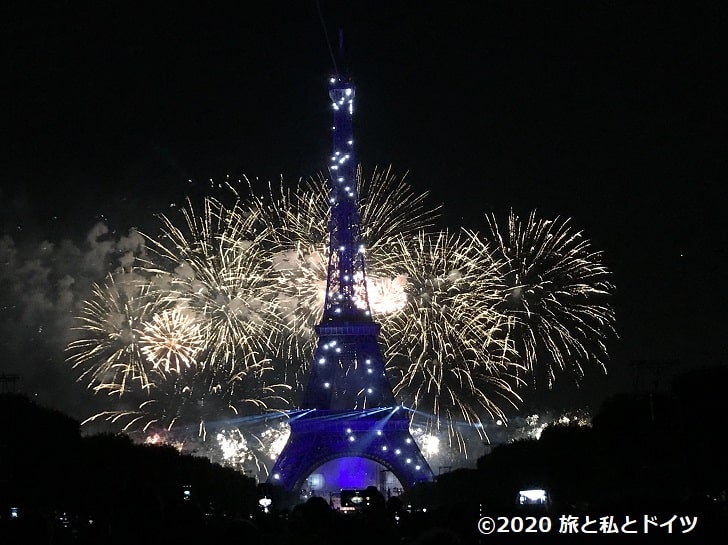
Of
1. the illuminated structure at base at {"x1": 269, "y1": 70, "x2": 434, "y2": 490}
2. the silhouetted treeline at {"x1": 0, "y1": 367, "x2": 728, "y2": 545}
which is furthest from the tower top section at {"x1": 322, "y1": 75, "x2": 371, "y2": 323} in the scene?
the silhouetted treeline at {"x1": 0, "y1": 367, "x2": 728, "y2": 545}

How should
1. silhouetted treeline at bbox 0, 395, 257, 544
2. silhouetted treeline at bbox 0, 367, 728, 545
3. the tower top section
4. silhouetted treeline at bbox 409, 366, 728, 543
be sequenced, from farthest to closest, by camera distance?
the tower top section, silhouetted treeline at bbox 409, 366, 728, 543, silhouetted treeline at bbox 0, 367, 728, 545, silhouetted treeline at bbox 0, 395, 257, 544

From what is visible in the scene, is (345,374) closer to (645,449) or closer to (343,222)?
(343,222)

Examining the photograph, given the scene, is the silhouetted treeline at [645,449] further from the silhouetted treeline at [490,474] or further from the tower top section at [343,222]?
the tower top section at [343,222]

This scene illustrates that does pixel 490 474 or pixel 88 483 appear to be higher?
pixel 490 474

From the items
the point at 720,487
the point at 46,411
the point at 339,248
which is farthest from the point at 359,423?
the point at 720,487

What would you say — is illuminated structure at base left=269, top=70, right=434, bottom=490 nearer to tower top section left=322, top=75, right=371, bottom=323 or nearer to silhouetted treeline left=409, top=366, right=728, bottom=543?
tower top section left=322, top=75, right=371, bottom=323

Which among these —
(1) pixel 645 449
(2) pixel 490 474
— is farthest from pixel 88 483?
(2) pixel 490 474

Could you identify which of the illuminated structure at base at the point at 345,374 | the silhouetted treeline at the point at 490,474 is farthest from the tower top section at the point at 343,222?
the silhouetted treeline at the point at 490,474

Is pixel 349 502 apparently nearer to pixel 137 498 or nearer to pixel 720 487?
pixel 720 487
